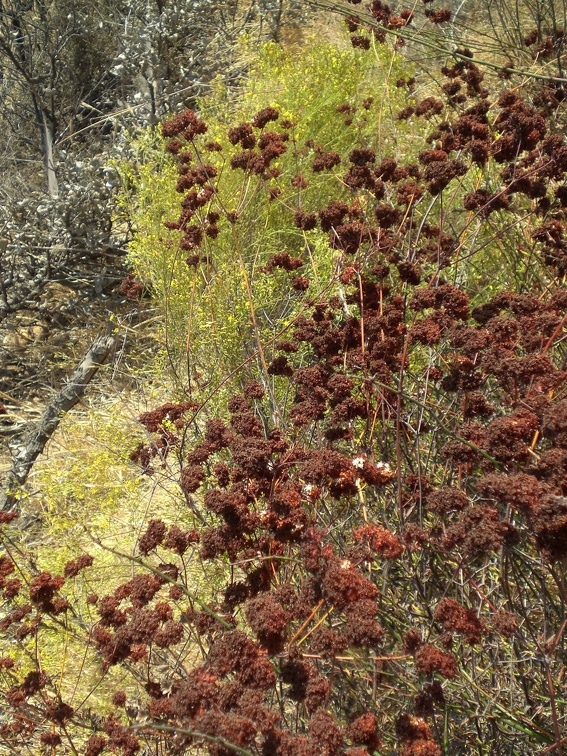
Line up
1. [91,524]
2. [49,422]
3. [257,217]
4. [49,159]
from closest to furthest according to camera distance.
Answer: [91,524] → [257,217] → [49,422] → [49,159]

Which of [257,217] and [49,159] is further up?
[49,159]

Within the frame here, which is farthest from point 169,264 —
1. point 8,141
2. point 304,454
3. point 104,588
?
point 8,141

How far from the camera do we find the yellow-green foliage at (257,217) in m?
2.85

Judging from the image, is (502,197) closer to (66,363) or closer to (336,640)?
(336,640)

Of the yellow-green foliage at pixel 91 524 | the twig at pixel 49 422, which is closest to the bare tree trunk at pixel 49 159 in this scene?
the twig at pixel 49 422

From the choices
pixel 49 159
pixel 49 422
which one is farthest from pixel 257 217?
pixel 49 159

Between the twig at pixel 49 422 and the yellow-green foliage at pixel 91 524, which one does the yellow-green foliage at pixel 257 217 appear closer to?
the yellow-green foliage at pixel 91 524

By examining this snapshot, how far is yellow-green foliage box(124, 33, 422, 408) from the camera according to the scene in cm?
285

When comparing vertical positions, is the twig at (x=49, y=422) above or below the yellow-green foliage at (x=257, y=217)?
below

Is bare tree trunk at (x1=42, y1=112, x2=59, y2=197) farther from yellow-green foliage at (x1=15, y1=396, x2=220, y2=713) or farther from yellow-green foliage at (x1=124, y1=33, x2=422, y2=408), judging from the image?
yellow-green foliage at (x1=15, y1=396, x2=220, y2=713)

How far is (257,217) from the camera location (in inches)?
143

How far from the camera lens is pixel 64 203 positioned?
16.2 feet

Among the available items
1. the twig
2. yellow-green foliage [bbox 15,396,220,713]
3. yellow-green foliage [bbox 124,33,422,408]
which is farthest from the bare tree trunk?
yellow-green foliage [bbox 15,396,220,713]

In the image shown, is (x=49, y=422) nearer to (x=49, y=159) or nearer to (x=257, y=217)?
(x=257, y=217)
